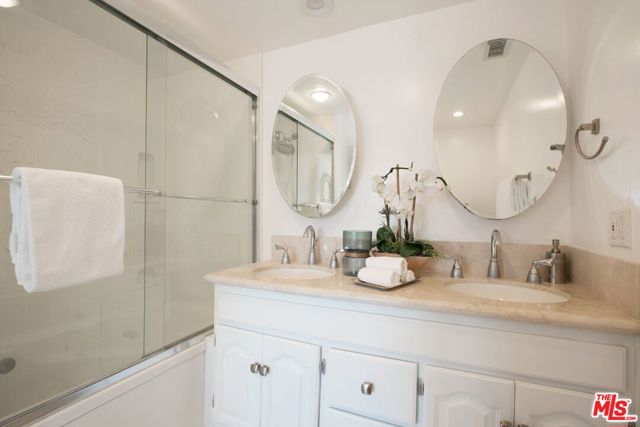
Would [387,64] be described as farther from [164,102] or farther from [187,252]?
[187,252]

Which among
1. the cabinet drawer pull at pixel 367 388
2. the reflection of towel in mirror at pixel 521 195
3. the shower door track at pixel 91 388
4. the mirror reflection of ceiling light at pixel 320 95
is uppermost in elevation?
the mirror reflection of ceiling light at pixel 320 95

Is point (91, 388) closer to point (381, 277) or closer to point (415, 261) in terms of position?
point (381, 277)

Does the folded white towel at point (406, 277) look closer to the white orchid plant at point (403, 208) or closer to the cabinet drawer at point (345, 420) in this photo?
the white orchid plant at point (403, 208)

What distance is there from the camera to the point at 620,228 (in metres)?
0.85

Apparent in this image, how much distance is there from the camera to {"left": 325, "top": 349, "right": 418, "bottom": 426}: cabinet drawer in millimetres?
910

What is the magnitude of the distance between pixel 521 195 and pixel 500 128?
0.32m

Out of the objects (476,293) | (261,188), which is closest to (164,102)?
(261,188)

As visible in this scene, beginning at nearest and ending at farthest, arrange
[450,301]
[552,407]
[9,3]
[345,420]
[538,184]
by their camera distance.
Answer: [552,407], [450,301], [345,420], [9,3], [538,184]

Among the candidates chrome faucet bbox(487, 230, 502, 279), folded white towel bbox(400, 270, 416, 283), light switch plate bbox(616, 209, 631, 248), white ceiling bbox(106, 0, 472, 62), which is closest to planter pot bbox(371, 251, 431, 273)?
folded white towel bbox(400, 270, 416, 283)

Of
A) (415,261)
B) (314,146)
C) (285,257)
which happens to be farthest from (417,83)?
(285,257)

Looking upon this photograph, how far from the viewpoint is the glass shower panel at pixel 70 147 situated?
1154mm

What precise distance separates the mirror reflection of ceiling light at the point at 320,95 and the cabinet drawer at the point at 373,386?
1.30m

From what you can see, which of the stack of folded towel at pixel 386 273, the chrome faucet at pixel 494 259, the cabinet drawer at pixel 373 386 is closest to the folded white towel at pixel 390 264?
the stack of folded towel at pixel 386 273

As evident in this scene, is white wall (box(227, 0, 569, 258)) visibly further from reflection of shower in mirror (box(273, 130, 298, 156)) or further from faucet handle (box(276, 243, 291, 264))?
reflection of shower in mirror (box(273, 130, 298, 156))
